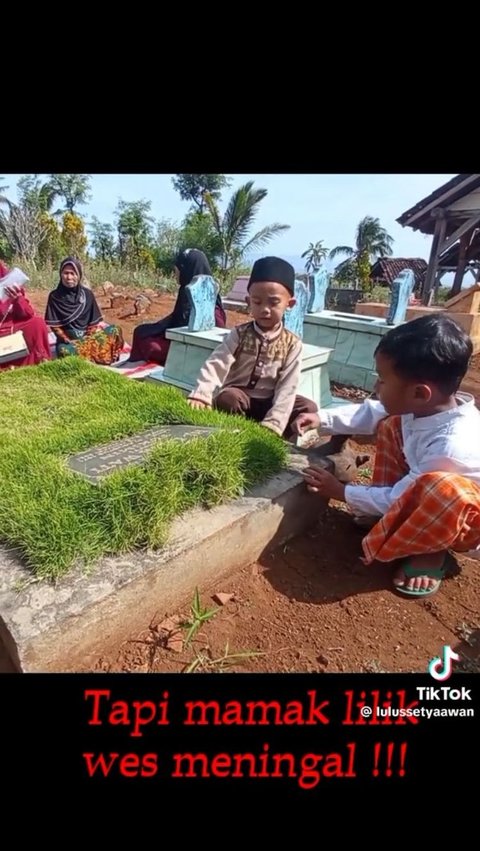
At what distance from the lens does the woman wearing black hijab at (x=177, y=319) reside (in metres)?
4.94

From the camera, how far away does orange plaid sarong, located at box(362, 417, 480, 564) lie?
1.70m

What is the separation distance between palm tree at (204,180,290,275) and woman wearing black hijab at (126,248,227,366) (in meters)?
12.8

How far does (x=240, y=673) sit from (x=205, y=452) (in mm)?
954

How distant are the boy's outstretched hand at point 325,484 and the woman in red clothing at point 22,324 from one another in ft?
12.7

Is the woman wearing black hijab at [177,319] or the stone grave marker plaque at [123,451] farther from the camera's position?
the woman wearing black hijab at [177,319]

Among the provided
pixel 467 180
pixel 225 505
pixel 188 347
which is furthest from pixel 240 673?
pixel 467 180

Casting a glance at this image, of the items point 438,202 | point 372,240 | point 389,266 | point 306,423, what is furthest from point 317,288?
point 372,240

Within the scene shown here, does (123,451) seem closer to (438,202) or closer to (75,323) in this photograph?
(75,323)

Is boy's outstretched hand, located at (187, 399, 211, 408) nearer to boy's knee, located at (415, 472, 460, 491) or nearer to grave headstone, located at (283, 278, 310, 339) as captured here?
grave headstone, located at (283, 278, 310, 339)

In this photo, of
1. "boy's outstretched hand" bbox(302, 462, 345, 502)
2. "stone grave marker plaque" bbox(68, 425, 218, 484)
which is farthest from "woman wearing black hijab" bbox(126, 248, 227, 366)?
"boy's outstretched hand" bbox(302, 462, 345, 502)

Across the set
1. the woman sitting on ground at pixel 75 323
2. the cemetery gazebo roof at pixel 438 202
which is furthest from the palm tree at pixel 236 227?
the woman sitting on ground at pixel 75 323

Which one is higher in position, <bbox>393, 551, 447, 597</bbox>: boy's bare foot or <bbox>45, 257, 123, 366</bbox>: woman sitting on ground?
<bbox>45, 257, 123, 366</bbox>: woman sitting on ground

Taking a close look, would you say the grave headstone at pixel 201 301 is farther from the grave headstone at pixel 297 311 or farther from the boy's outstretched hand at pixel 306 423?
the boy's outstretched hand at pixel 306 423

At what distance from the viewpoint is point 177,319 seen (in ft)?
16.2
